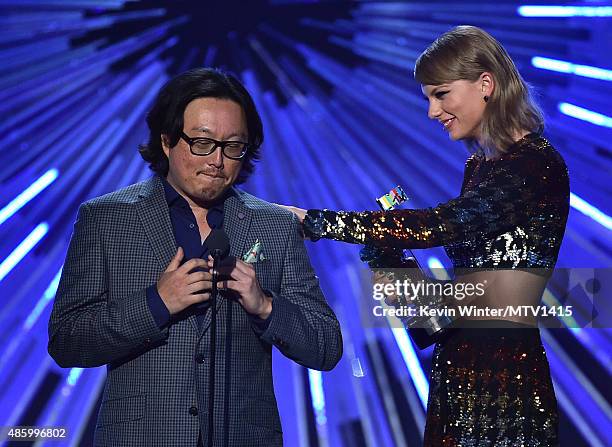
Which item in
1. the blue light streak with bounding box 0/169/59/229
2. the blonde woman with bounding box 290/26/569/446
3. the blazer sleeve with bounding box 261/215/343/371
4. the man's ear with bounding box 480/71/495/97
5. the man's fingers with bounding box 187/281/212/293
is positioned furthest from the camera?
the blue light streak with bounding box 0/169/59/229

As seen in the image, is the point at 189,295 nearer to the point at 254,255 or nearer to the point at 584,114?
the point at 254,255

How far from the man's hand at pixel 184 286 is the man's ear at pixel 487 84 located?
0.86 metres

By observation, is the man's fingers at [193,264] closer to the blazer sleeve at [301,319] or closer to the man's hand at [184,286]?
the man's hand at [184,286]

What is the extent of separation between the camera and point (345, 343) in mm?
3320

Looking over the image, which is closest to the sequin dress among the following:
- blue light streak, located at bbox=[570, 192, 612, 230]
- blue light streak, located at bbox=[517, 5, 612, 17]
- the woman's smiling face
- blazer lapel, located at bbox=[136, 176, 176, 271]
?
the woman's smiling face

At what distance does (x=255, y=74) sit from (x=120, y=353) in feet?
6.13

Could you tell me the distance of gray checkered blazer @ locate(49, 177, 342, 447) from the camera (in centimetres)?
180

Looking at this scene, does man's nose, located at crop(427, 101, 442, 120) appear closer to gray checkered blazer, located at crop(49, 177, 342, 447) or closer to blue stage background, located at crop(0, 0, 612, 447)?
gray checkered blazer, located at crop(49, 177, 342, 447)

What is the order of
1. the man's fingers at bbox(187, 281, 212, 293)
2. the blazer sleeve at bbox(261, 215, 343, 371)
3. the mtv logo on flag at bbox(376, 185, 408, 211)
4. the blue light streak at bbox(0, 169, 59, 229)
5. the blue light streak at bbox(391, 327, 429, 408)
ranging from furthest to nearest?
the blue light streak at bbox(391, 327, 429, 408), the blue light streak at bbox(0, 169, 59, 229), the mtv logo on flag at bbox(376, 185, 408, 211), the blazer sleeve at bbox(261, 215, 343, 371), the man's fingers at bbox(187, 281, 212, 293)

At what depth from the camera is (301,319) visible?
1.92 meters

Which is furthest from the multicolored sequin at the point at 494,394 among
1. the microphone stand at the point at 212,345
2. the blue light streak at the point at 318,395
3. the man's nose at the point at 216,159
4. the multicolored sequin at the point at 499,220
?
the blue light streak at the point at 318,395

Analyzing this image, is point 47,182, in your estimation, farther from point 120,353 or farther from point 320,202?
point 120,353

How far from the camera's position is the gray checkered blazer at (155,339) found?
180cm

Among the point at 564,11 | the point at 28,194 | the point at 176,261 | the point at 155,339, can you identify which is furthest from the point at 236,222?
the point at 564,11
